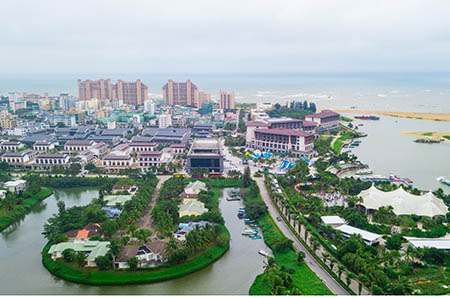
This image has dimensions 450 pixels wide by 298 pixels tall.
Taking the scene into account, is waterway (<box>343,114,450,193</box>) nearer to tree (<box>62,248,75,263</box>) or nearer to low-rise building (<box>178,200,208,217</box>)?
low-rise building (<box>178,200,208,217</box>)

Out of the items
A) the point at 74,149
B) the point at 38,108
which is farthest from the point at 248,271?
the point at 38,108

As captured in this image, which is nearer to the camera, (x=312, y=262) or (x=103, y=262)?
(x=103, y=262)

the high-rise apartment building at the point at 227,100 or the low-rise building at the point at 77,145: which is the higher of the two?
the high-rise apartment building at the point at 227,100

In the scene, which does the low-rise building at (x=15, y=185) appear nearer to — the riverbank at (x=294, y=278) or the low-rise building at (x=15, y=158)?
the low-rise building at (x=15, y=158)

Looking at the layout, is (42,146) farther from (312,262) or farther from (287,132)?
(312,262)

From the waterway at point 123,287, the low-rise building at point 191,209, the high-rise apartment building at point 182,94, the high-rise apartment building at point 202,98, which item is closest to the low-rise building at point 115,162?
the waterway at point 123,287

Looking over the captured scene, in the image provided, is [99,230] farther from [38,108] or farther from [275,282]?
[38,108]

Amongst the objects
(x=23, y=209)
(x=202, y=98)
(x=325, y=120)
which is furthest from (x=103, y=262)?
(x=202, y=98)
